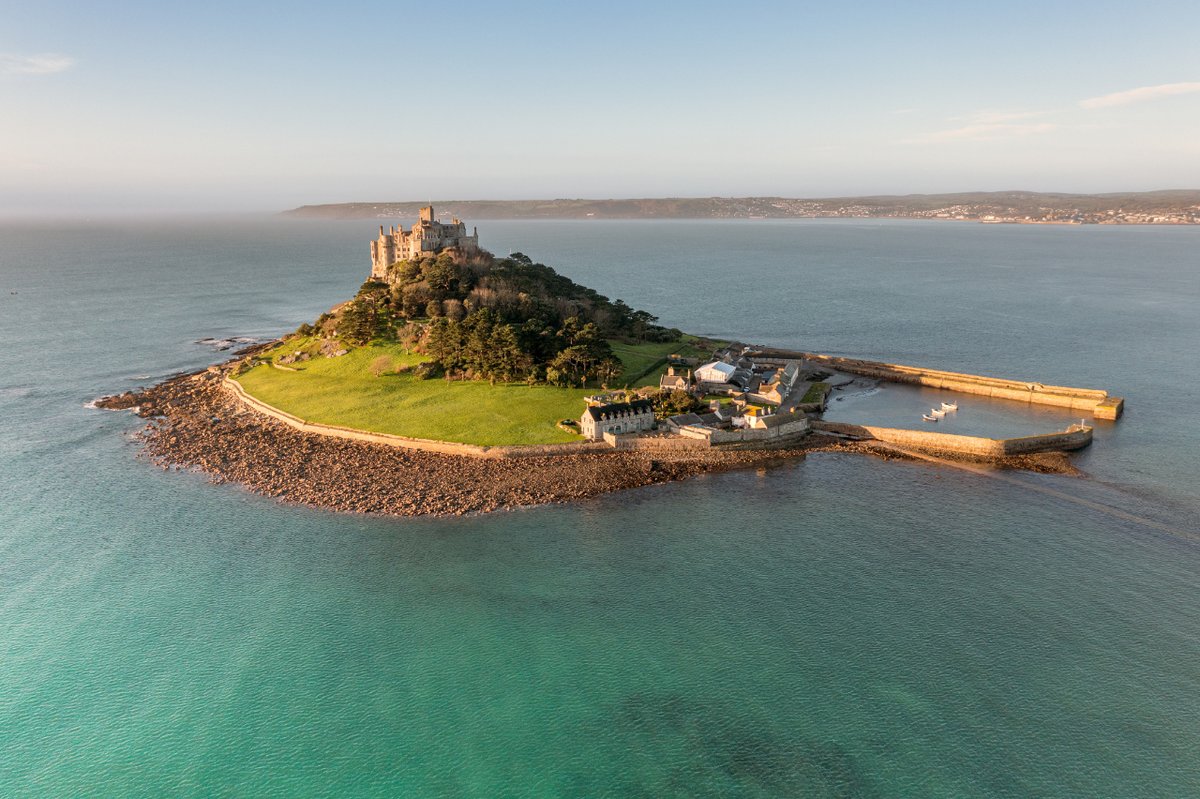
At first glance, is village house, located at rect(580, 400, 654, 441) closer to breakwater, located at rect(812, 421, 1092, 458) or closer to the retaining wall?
the retaining wall

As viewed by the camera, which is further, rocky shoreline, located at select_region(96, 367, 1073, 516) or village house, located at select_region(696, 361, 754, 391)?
village house, located at select_region(696, 361, 754, 391)

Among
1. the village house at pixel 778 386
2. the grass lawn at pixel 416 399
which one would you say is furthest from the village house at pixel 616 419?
the village house at pixel 778 386

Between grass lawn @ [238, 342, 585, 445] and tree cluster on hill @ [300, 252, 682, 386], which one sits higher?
tree cluster on hill @ [300, 252, 682, 386]

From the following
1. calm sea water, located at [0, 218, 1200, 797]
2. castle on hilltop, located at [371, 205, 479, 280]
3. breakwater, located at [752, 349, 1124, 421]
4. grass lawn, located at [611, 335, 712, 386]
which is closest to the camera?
calm sea water, located at [0, 218, 1200, 797]

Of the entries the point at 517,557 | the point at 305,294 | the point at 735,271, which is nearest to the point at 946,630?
the point at 517,557

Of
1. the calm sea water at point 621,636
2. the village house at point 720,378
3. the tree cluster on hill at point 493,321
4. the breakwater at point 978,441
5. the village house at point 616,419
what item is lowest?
the calm sea water at point 621,636

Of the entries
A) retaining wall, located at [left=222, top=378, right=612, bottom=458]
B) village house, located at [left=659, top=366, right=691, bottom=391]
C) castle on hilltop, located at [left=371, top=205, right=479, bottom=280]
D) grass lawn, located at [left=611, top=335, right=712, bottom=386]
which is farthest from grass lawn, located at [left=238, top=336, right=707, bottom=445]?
castle on hilltop, located at [left=371, top=205, right=479, bottom=280]

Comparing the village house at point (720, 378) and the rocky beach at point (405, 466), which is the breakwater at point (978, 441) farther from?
the village house at point (720, 378)
